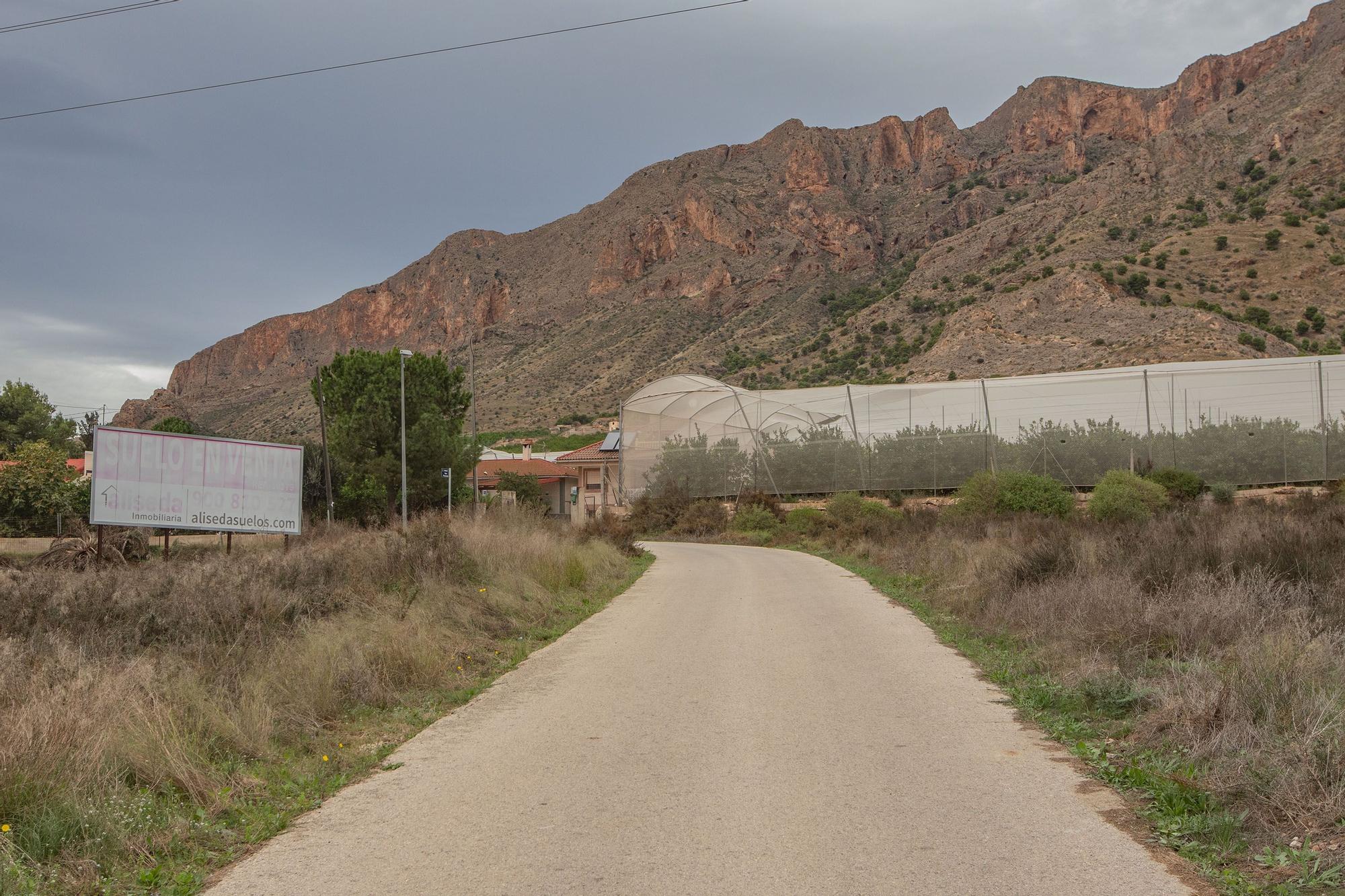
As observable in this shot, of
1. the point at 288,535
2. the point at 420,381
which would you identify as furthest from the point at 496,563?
the point at 420,381

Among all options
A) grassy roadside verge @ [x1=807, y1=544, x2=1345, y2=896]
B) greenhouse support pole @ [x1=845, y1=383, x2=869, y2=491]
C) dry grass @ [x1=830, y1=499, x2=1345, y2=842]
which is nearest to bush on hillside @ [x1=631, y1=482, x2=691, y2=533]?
greenhouse support pole @ [x1=845, y1=383, x2=869, y2=491]

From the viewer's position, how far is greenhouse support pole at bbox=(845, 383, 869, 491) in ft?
141

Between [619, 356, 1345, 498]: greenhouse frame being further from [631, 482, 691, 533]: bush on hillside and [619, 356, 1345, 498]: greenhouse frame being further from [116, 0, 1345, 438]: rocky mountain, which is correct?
[116, 0, 1345, 438]: rocky mountain

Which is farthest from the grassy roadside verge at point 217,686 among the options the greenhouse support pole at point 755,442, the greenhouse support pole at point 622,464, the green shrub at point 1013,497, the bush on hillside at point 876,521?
the greenhouse support pole at point 622,464

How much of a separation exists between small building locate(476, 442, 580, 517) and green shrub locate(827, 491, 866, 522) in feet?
83.6

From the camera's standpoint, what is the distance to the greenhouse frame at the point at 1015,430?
3781cm

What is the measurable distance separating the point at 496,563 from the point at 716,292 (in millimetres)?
98084

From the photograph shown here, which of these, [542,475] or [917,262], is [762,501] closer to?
[542,475]

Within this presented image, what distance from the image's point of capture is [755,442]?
46.3 metres

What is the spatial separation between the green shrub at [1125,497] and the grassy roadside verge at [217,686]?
735 inches

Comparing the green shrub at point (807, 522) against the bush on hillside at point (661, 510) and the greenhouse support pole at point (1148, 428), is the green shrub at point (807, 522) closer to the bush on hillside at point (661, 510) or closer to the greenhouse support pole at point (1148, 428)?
the bush on hillside at point (661, 510)

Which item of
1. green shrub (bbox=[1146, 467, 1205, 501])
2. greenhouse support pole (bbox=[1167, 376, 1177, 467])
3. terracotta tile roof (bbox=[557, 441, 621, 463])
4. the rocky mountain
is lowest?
green shrub (bbox=[1146, 467, 1205, 501])

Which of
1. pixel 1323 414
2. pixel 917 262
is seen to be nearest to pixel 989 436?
pixel 1323 414

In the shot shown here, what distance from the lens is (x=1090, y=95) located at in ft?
464
